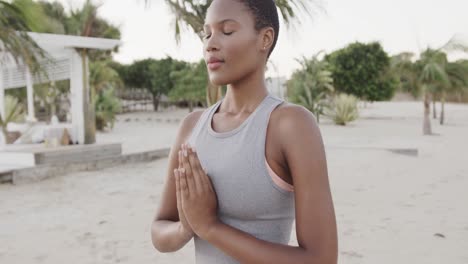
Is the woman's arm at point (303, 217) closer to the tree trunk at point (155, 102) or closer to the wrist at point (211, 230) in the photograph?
the wrist at point (211, 230)

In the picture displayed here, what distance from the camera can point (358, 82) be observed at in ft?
122

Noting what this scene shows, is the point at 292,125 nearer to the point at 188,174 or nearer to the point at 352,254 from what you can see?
the point at 188,174

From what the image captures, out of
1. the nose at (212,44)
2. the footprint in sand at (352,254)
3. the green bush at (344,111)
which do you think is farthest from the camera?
the green bush at (344,111)

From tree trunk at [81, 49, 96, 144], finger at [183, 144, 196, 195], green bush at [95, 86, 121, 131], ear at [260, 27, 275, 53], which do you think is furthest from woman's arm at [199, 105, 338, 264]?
green bush at [95, 86, 121, 131]

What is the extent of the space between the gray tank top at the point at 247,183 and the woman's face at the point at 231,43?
109 mm

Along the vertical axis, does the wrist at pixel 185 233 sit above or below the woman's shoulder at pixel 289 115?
below

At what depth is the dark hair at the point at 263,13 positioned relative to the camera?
107 centimetres

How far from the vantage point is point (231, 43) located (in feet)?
3.43

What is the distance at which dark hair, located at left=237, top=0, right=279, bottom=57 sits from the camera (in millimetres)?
1068

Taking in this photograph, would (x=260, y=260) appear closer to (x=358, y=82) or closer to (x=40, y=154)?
(x=40, y=154)

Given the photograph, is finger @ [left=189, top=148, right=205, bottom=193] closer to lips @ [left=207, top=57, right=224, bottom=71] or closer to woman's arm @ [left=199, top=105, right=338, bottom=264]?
woman's arm @ [left=199, top=105, right=338, bottom=264]

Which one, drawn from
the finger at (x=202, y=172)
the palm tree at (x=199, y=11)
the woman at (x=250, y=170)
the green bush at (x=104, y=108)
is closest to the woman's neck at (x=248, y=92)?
the woman at (x=250, y=170)

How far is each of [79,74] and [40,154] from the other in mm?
2983

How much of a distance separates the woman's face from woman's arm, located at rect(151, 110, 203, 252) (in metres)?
0.24
